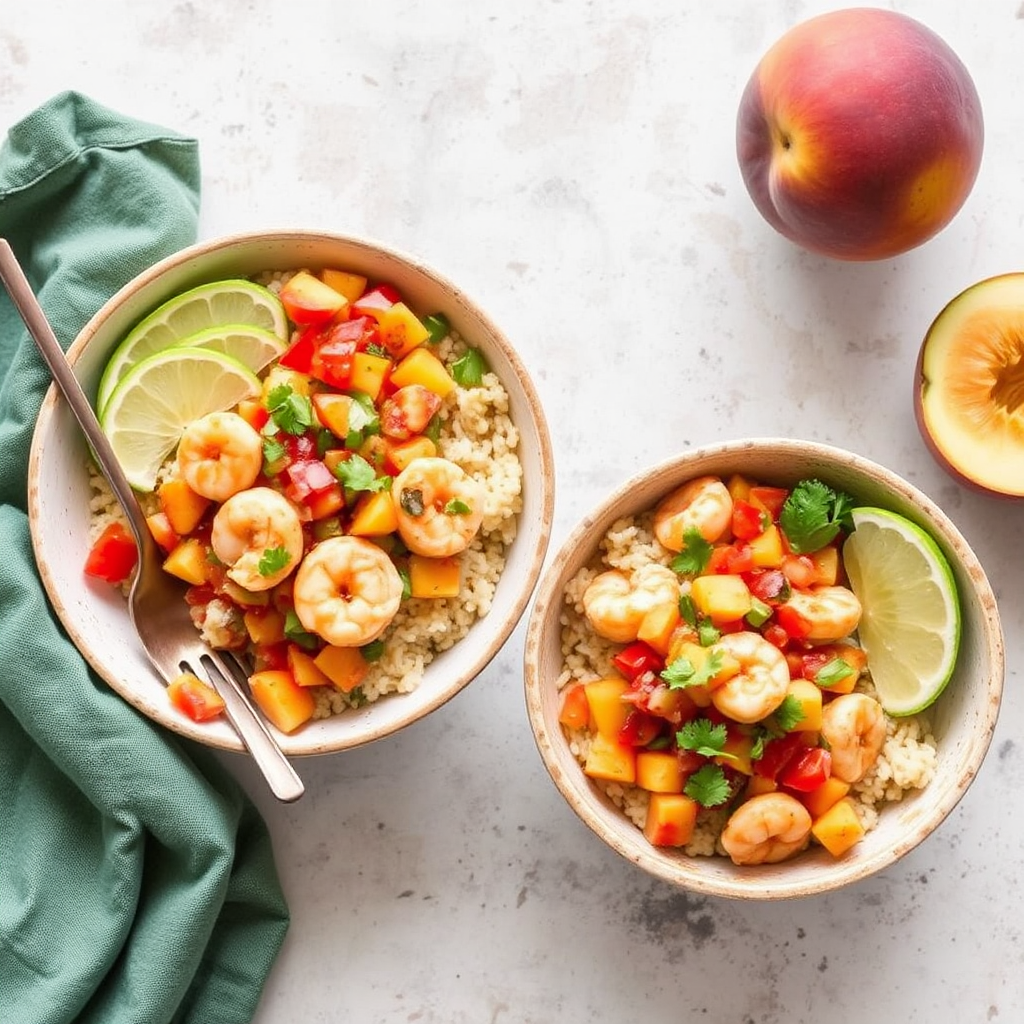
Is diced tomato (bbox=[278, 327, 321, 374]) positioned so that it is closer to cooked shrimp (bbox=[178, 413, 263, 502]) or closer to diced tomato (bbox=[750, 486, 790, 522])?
cooked shrimp (bbox=[178, 413, 263, 502])

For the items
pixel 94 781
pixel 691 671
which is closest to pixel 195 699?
pixel 94 781

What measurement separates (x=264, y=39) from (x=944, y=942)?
2801 mm

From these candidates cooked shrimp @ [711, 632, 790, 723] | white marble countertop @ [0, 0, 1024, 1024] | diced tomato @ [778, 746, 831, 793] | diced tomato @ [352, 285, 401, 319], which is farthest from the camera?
white marble countertop @ [0, 0, 1024, 1024]

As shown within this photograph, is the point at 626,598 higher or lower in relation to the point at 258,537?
lower

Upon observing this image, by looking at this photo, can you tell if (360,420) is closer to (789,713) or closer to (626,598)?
(626,598)

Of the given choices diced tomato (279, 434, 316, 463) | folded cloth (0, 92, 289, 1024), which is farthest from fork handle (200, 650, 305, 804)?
diced tomato (279, 434, 316, 463)

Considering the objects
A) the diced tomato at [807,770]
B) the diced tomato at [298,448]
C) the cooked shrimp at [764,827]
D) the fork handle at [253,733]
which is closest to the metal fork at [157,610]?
the fork handle at [253,733]

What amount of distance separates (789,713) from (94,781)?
154 cm

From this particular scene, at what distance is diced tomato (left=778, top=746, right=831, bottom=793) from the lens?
2.60 m

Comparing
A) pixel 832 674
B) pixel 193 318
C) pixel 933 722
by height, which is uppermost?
pixel 193 318

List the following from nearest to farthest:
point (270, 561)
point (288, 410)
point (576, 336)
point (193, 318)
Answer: point (270, 561), point (288, 410), point (193, 318), point (576, 336)

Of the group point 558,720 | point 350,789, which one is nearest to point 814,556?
point 558,720

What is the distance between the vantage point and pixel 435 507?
2541 millimetres

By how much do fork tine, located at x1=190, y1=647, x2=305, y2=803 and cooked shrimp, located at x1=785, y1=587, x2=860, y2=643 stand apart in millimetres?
1122
